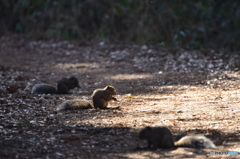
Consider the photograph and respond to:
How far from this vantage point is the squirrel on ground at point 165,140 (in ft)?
14.0

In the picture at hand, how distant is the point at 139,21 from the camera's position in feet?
52.8

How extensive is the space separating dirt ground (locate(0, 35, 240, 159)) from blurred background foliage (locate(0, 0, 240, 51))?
74.3 inches

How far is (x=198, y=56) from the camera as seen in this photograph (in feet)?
39.4

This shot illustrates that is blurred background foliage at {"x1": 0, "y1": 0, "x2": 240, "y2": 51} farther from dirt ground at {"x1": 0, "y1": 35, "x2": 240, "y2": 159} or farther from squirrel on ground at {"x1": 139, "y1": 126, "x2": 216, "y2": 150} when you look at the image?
squirrel on ground at {"x1": 139, "y1": 126, "x2": 216, "y2": 150}

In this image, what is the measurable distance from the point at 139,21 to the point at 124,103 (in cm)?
955

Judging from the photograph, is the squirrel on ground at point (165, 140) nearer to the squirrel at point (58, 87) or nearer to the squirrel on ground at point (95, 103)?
the squirrel on ground at point (95, 103)

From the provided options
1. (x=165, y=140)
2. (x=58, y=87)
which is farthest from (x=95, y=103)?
(x=165, y=140)

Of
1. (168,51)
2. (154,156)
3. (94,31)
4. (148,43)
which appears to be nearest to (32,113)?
(154,156)

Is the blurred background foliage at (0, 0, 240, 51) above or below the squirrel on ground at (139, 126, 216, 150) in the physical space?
above

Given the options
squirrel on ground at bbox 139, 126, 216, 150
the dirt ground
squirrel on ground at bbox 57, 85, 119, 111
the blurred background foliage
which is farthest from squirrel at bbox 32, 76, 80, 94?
the blurred background foliage

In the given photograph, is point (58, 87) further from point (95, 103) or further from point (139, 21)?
point (139, 21)

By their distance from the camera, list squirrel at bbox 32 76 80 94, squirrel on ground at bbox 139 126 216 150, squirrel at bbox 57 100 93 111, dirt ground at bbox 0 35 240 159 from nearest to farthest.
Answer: squirrel on ground at bbox 139 126 216 150 → dirt ground at bbox 0 35 240 159 → squirrel at bbox 57 100 93 111 → squirrel at bbox 32 76 80 94

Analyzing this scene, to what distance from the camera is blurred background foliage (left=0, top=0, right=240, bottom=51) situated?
15.1 m

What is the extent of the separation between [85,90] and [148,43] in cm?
670
